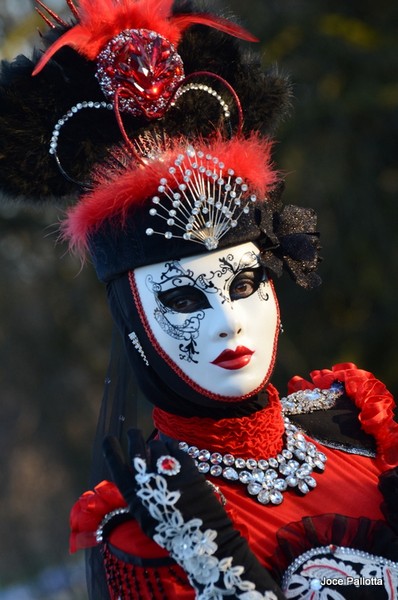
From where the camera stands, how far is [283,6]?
674 cm

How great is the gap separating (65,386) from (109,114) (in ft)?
18.9

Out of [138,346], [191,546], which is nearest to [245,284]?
[138,346]

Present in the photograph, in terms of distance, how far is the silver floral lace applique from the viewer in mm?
1878

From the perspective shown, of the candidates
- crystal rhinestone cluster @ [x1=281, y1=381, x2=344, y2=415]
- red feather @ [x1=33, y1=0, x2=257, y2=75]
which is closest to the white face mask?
crystal rhinestone cluster @ [x1=281, y1=381, x2=344, y2=415]

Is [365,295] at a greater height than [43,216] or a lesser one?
lesser

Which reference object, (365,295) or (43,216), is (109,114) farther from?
(43,216)

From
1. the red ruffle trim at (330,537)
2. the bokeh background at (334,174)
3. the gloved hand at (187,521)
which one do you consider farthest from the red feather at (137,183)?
the bokeh background at (334,174)

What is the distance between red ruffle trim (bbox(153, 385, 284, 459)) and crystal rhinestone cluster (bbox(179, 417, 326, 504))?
0.02 metres

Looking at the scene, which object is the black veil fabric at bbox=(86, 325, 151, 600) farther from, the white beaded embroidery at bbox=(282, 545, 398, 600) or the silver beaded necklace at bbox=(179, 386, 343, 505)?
the white beaded embroidery at bbox=(282, 545, 398, 600)

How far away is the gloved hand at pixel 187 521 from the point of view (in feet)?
6.18

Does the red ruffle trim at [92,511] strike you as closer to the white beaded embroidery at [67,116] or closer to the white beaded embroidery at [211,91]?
the white beaded embroidery at [67,116]

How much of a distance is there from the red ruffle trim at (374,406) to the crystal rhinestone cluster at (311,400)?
0.03 meters

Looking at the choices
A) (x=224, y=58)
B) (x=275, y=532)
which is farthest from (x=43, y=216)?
(x=275, y=532)

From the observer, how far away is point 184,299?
89.3 inches
